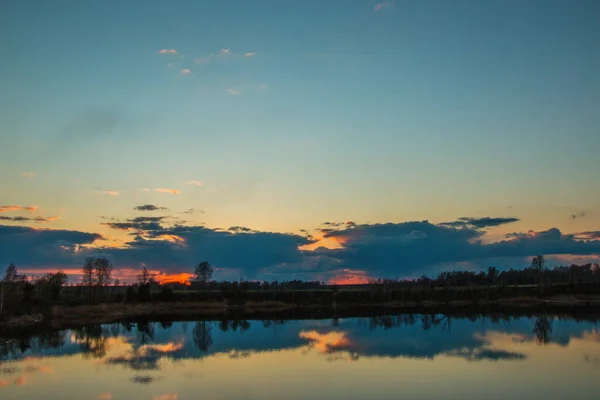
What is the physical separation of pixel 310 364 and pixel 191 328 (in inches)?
1107

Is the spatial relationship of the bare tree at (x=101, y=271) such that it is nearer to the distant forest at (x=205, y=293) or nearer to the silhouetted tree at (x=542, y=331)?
the distant forest at (x=205, y=293)

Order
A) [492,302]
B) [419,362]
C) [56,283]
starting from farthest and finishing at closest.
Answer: [492,302]
[56,283]
[419,362]

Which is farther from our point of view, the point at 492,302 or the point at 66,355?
the point at 492,302

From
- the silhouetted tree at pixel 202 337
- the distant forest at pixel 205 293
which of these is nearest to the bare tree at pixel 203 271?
the distant forest at pixel 205 293

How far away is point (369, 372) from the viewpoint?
84.6 feet

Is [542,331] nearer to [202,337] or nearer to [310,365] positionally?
[310,365]

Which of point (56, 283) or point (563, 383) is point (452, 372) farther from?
point (56, 283)

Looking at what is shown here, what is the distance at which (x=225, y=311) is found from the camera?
90938mm

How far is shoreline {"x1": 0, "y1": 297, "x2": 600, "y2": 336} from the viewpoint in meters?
62.3

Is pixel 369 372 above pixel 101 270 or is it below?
below

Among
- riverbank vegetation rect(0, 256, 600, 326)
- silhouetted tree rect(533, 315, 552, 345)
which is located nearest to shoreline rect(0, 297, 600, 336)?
riverbank vegetation rect(0, 256, 600, 326)

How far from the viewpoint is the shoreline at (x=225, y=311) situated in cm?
6232

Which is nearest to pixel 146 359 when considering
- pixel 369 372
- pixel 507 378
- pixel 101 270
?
pixel 369 372

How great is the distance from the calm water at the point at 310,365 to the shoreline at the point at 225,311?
54.0 feet
